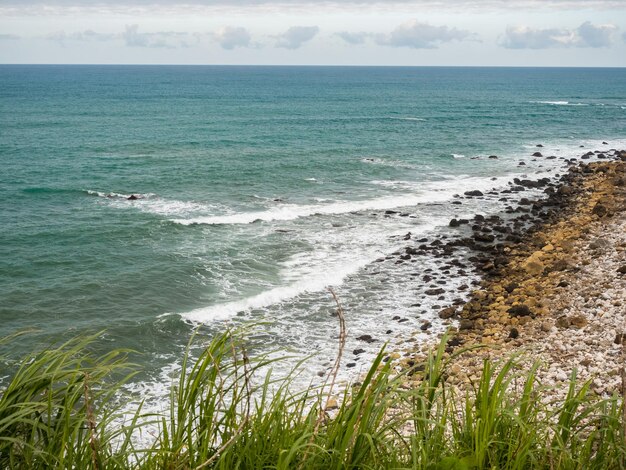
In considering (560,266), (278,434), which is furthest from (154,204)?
(278,434)

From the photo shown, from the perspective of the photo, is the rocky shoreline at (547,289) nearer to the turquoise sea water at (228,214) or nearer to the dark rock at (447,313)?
the dark rock at (447,313)

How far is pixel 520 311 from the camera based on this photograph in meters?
15.5

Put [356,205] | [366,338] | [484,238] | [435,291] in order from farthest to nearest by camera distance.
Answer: [356,205]
[484,238]
[435,291]
[366,338]

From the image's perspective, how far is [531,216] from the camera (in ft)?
88.4

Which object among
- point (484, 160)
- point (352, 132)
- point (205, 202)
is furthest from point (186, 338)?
point (352, 132)

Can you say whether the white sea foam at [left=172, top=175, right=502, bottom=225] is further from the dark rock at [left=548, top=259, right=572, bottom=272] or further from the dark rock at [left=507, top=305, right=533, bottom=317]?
the dark rock at [left=507, top=305, right=533, bottom=317]

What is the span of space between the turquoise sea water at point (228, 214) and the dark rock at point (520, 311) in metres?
2.39

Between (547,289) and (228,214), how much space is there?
15.4 m

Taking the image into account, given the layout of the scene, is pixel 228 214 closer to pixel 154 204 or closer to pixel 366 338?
pixel 154 204

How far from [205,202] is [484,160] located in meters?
21.7

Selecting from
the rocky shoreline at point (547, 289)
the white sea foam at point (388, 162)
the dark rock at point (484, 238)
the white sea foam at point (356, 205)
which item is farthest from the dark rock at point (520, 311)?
the white sea foam at point (388, 162)

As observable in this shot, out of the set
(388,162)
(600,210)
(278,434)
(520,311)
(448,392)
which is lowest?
(520,311)

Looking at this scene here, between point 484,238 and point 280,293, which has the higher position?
point 484,238

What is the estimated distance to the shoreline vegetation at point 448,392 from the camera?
3.82 meters
